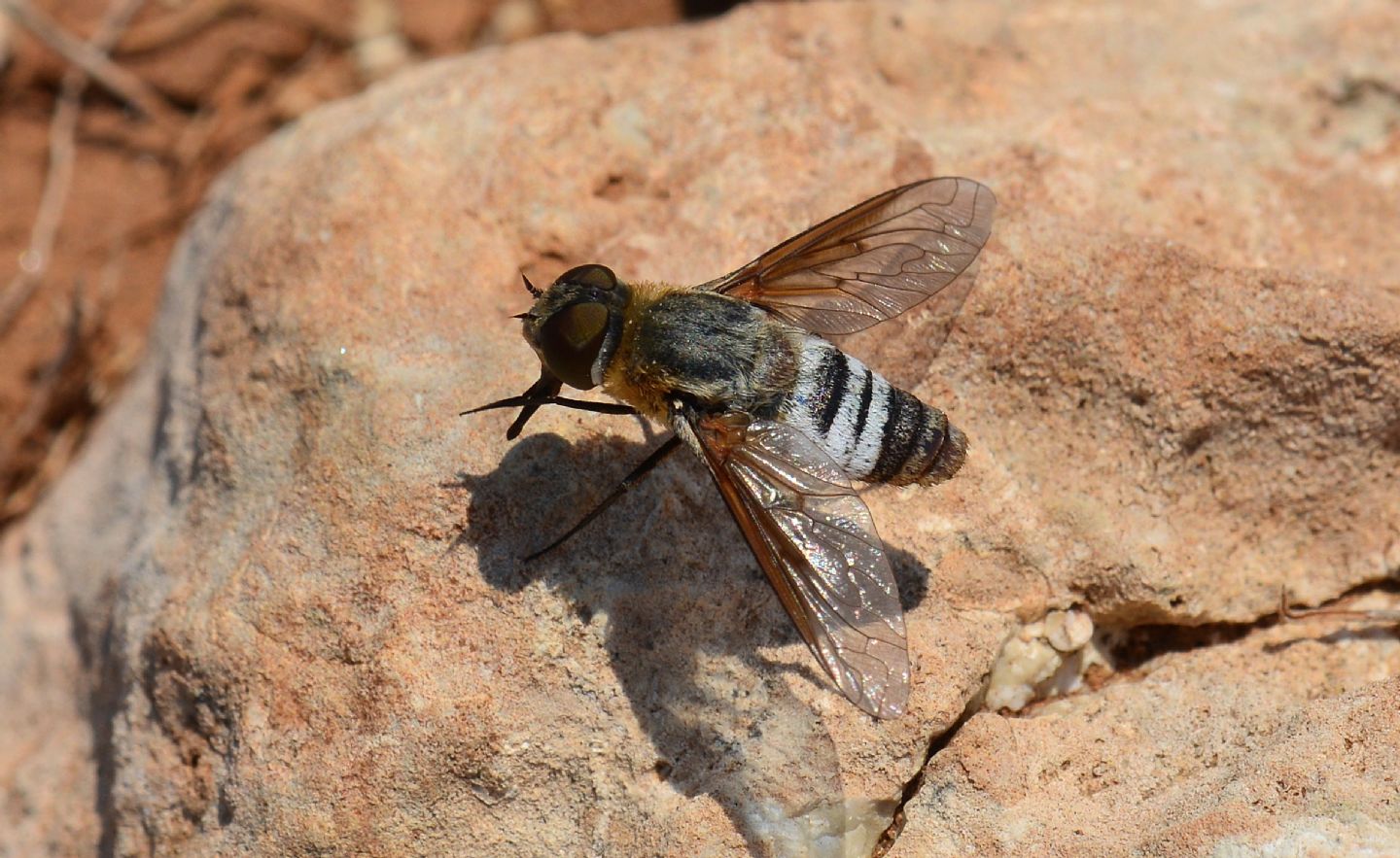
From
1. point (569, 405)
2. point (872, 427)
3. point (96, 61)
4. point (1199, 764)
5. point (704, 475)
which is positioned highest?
point (872, 427)

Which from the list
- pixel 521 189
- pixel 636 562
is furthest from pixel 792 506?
pixel 521 189

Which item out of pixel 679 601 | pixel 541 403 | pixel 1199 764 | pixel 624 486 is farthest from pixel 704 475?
pixel 1199 764

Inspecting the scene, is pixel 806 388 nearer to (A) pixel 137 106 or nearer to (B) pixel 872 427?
(B) pixel 872 427

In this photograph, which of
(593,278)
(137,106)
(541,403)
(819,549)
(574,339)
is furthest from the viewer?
(137,106)

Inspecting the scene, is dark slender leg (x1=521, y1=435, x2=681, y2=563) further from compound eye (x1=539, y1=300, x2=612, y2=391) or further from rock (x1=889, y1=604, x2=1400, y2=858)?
rock (x1=889, y1=604, x2=1400, y2=858)

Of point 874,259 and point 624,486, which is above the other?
point 874,259

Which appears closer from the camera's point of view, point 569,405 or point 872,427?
point 872,427

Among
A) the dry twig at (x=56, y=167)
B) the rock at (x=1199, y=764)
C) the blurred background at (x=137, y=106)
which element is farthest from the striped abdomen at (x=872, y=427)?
the dry twig at (x=56, y=167)
